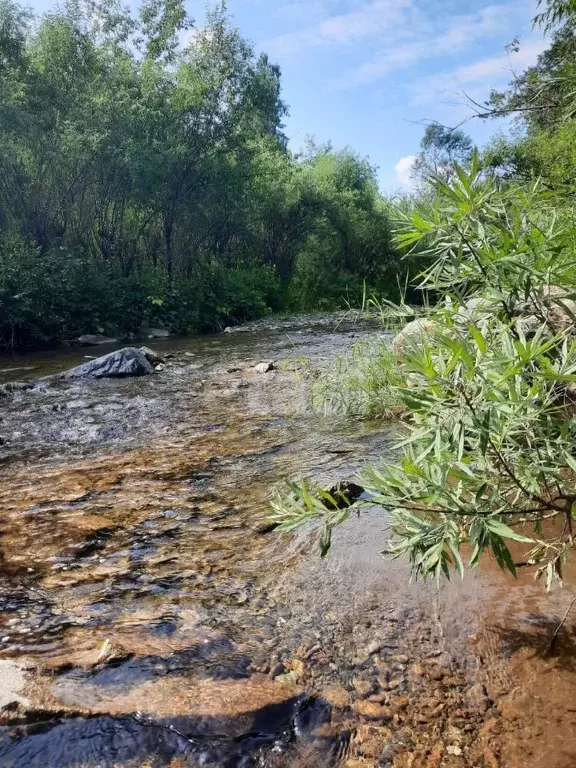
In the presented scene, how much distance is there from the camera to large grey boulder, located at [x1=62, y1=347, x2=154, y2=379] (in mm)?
10266

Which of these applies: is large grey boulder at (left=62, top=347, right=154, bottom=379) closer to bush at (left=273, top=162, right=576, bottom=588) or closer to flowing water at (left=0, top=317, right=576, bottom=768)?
flowing water at (left=0, top=317, right=576, bottom=768)

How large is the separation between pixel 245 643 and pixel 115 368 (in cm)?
856

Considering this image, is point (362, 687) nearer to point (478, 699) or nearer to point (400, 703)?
point (400, 703)

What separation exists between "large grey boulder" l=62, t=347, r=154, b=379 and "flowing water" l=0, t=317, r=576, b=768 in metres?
5.82

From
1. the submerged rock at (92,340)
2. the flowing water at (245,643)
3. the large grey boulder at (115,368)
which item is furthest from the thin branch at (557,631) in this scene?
the submerged rock at (92,340)

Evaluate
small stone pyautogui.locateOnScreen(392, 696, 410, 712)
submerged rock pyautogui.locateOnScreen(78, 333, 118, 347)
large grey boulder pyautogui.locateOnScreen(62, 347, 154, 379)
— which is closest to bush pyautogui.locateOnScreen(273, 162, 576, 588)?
small stone pyautogui.locateOnScreen(392, 696, 410, 712)

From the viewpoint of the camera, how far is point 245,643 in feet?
7.97

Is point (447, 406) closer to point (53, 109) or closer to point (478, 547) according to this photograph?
point (478, 547)

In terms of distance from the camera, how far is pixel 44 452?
5.74 metres

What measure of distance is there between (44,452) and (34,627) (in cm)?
342

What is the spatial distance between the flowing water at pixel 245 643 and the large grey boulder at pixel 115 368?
5.82 m

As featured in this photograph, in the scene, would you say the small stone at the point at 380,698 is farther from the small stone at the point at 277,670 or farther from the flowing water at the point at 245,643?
the small stone at the point at 277,670

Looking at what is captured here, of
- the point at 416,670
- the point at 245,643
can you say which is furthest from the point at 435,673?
the point at 245,643

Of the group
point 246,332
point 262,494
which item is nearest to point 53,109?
point 246,332
